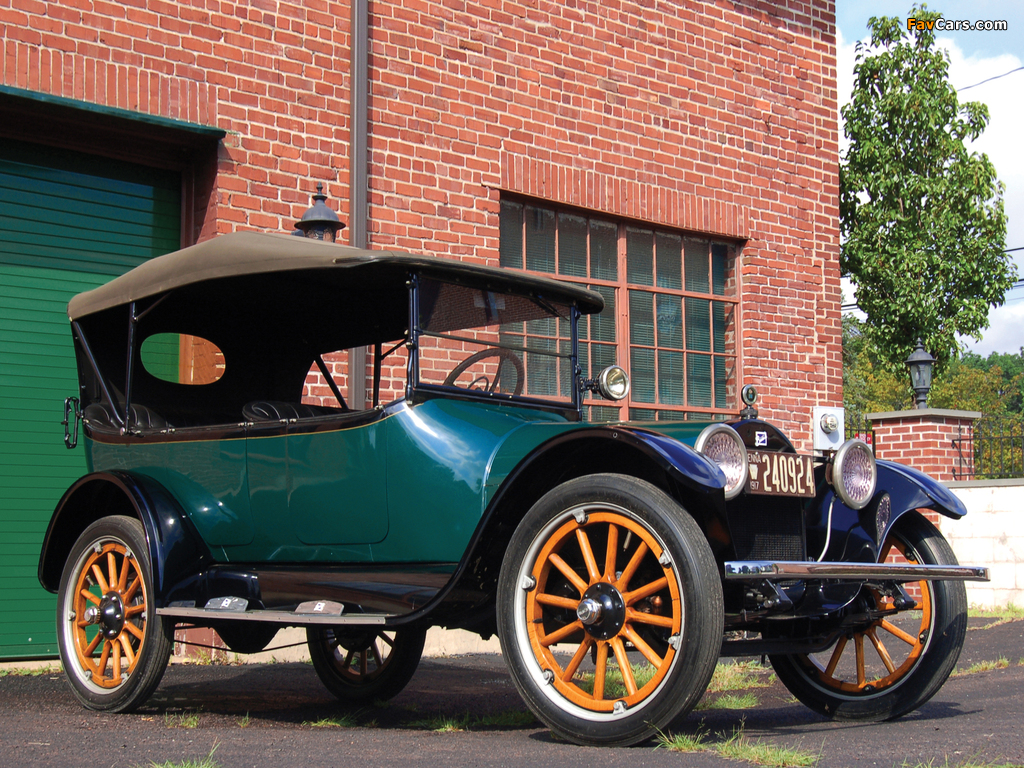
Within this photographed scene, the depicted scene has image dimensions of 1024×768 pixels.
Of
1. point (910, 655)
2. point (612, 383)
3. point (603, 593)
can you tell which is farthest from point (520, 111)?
point (603, 593)

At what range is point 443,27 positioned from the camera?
26.0 feet

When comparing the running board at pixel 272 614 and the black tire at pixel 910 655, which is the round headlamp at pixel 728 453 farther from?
the running board at pixel 272 614

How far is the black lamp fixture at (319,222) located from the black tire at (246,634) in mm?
2542

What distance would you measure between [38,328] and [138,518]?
88.3 inches

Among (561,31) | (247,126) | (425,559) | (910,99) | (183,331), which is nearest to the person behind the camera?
(425,559)

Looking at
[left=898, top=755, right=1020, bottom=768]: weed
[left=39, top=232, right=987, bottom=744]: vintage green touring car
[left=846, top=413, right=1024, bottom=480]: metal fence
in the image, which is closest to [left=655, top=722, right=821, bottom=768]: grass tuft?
[left=39, top=232, right=987, bottom=744]: vintage green touring car

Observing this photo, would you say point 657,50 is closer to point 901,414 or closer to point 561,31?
point 561,31

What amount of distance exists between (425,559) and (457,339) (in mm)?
1001

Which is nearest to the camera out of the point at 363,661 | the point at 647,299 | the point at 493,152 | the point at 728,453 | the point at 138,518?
the point at 728,453

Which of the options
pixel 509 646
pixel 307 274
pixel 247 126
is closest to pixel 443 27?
pixel 247 126

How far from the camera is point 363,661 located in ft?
17.5

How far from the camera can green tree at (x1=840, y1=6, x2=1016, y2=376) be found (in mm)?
16516

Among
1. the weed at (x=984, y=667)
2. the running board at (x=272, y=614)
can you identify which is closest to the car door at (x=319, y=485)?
the running board at (x=272, y=614)

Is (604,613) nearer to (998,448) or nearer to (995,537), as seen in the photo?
(995,537)
